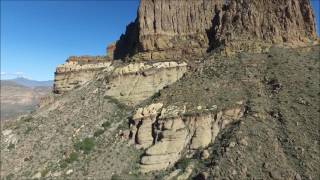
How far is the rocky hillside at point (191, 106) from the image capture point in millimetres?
50312

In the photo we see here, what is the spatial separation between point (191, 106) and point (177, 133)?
410cm

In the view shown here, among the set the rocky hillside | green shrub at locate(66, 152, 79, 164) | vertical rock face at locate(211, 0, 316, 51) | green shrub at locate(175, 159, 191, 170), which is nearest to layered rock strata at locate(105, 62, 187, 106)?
the rocky hillside

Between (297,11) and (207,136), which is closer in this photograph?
(207,136)

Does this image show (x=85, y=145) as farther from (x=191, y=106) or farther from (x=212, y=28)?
(x=212, y=28)

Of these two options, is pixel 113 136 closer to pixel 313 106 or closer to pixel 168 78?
pixel 168 78

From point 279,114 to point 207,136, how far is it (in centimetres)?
828

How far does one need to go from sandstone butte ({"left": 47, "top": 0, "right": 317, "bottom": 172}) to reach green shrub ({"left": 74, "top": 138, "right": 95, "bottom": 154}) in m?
5.60

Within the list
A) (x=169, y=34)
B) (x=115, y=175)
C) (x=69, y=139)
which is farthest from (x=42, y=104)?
(x=115, y=175)

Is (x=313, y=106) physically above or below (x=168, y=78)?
below

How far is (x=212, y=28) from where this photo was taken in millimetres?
70625

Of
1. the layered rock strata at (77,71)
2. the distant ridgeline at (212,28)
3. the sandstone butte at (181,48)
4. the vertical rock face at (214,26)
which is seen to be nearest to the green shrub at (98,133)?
the sandstone butte at (181,48)

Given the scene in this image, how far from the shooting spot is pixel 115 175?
175 ft

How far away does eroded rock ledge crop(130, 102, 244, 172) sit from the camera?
53250mm

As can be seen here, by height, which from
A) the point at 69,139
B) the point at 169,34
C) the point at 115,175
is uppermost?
the point at 169,34
